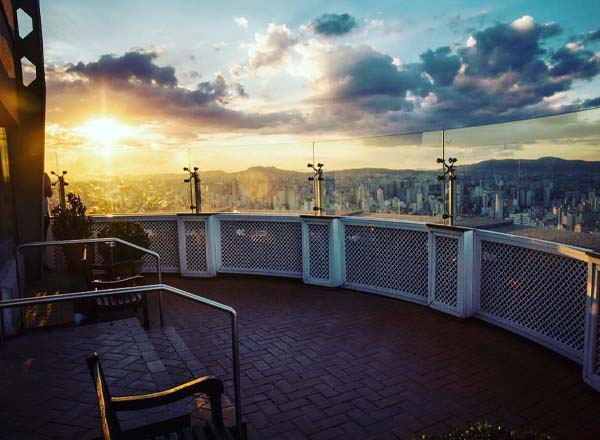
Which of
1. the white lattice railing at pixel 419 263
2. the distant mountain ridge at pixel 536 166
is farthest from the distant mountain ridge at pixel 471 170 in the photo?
the white lattice railing at pixel 419 263

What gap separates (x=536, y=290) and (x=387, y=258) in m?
2.51

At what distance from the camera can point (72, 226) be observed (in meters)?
8.66

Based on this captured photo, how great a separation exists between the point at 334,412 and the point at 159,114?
9.67 metres

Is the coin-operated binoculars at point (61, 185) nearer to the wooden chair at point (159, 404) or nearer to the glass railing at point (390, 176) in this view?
the glass railing at point (390, 176)

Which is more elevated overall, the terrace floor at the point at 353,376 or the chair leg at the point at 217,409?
the chair leg at the point at 217,409

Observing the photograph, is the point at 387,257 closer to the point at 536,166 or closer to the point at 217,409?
the point at 536,166

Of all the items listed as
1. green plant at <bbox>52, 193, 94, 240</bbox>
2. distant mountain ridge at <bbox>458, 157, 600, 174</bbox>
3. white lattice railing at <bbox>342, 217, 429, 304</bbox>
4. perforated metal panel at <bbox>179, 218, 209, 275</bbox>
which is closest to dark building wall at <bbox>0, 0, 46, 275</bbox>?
green plant at <bbox>52, 193, 94, 240</bbox>

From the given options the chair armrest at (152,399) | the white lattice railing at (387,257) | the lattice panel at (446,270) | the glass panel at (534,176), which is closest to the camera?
the chair armrest at (152,399)

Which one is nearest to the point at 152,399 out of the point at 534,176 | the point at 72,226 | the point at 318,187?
the point at 534,176

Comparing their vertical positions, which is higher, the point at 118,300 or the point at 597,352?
the point at 118,300

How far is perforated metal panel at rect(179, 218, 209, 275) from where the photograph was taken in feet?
28.9

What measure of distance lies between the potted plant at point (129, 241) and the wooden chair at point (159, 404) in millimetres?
4838

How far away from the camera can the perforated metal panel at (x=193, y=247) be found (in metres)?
8.82

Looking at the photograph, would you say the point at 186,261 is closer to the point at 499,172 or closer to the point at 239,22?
the point at 239,22
